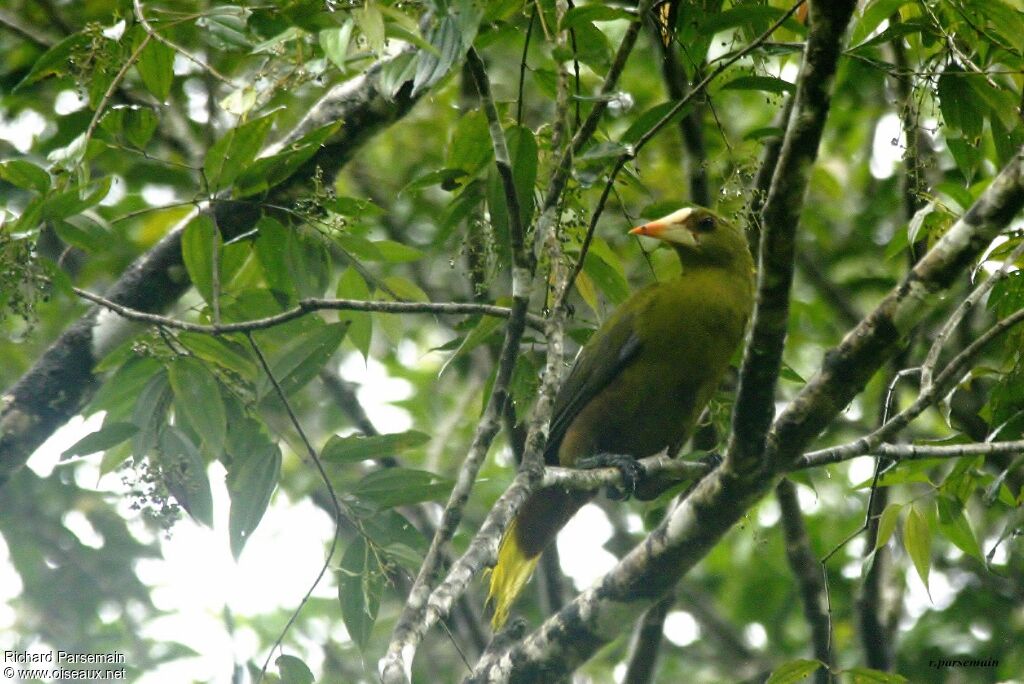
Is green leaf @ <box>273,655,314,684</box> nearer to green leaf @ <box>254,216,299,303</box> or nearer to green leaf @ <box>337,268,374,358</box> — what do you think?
green leaf @ <box>337,268,374,358</box>

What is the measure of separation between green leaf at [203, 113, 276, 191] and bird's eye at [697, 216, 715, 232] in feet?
6.10

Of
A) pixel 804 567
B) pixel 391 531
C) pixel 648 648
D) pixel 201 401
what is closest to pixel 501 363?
pixel 391 531

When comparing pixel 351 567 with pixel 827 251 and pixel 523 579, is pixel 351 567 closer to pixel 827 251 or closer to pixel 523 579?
pixel 523 579

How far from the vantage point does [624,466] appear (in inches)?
143

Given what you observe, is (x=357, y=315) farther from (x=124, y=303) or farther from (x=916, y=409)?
(x=916, y=409)

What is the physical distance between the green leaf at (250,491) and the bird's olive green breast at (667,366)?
1.33 metres

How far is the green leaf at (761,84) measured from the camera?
3.00m

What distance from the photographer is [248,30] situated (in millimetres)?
3023

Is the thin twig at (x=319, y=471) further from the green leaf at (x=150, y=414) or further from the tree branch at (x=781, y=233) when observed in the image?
the tree branch at (x=781, y=233)

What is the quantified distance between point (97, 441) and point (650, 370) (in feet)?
6.10

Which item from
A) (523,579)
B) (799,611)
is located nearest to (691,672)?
(799,611)

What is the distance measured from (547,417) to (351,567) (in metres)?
0.92

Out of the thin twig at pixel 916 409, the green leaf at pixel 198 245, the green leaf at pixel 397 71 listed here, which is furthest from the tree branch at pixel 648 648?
the green leaf at pixel 397 71

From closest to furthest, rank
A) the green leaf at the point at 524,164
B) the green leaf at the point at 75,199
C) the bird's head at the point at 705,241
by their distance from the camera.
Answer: the green leaf at the point at 75,199 < the green leaf at the point at 524,164 < the bird's head at the point at 705,241
